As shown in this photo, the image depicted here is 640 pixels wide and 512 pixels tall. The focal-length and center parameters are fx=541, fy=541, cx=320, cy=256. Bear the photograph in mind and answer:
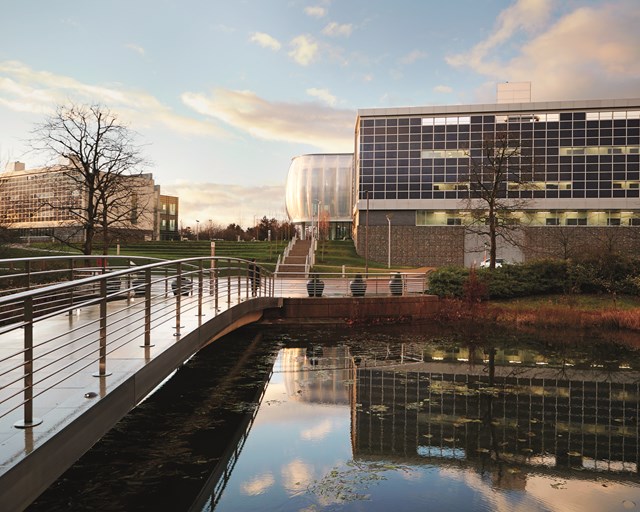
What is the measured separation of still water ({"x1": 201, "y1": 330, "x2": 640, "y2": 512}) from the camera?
6410 mm

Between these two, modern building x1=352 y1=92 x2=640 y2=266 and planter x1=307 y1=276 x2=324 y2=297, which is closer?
planter x1=307 y1=276 x2=324 y2=297

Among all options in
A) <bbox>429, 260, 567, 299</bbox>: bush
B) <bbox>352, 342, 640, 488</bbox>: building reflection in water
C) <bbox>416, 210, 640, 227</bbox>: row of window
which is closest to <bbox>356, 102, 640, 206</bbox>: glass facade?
<bbox>416, 210, 640, 227</bbox>: row of window

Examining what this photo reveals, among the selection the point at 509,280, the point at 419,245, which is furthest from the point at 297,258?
the point at 509,280

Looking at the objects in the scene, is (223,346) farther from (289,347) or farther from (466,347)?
(466,347)

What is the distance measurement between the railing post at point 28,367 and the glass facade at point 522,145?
55.7 meters

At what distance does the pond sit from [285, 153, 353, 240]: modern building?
2696 inches

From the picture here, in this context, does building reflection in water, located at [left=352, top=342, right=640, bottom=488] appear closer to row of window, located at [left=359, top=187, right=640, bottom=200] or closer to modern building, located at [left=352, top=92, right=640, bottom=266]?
modern building, located at [left=352, top=92, right=640, bottom=266]

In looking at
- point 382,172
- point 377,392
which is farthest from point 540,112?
point 377,392

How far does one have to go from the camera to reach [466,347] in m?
16.5

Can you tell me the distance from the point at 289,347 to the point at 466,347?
5393 mm

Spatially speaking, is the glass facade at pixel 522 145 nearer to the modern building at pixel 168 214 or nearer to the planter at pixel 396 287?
the planter at pixel 396 287

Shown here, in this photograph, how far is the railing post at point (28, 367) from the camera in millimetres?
4516

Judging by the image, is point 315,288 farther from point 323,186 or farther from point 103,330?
point 323,186

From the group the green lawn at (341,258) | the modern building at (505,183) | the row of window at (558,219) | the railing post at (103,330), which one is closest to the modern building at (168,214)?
the green lawn at (341,258)
